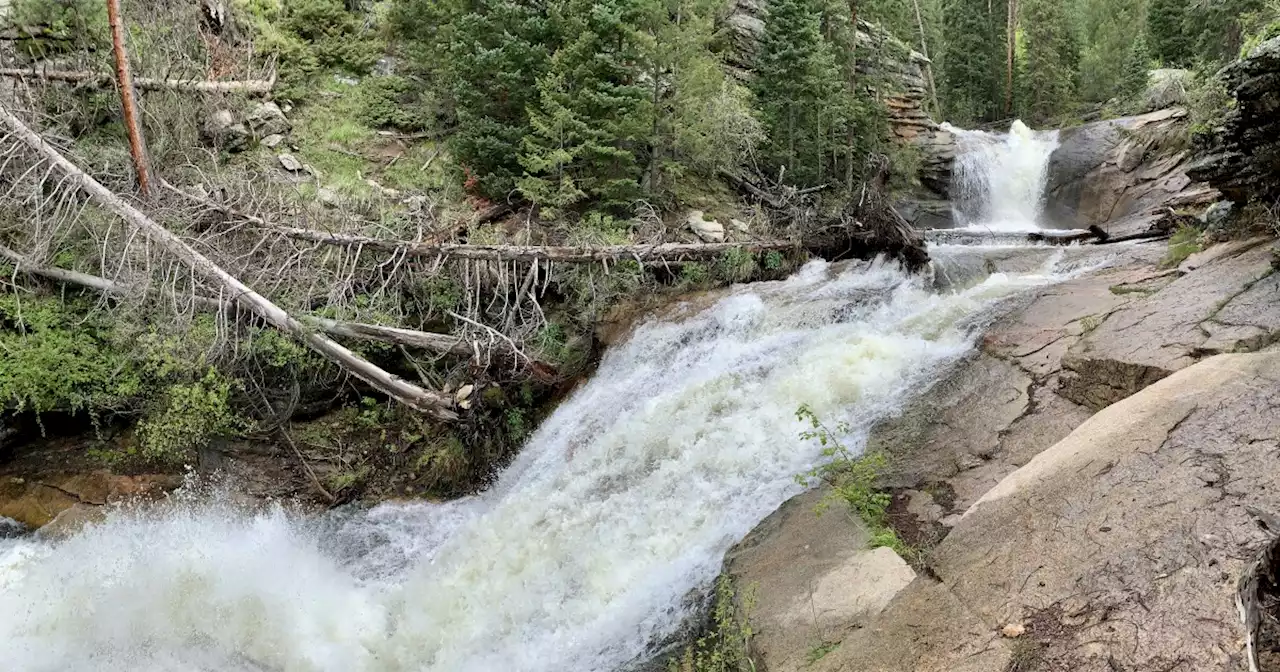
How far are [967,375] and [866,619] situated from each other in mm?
3984

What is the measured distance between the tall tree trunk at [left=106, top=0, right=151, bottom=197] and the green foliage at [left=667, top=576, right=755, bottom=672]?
10.2 meters

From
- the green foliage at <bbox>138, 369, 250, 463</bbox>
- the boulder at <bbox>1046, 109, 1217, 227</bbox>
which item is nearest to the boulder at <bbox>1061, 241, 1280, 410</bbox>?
the boulder at <bbox>1046, 109, 1217, 227</bbox>

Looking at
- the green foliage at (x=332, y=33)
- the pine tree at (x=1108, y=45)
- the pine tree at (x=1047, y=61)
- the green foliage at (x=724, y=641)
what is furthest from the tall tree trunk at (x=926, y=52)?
the green foliage at (x=724, y=641)

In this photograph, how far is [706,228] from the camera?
14.0 m

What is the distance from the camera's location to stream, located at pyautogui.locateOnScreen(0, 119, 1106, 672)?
6137 millimetres

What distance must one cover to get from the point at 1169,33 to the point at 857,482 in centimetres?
3771

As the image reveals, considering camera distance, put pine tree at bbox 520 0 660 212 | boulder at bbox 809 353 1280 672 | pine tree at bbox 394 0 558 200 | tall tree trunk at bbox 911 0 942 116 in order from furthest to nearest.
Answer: tall tree trunk at bbox 911 0 942 116 → pine tree at bbox 394 0 558 200 → pine tree at bbox 520 0 660 212 → boulder at bbox 809 353 1280 672

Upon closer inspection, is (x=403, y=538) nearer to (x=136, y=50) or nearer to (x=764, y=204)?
(x=136, y=50)

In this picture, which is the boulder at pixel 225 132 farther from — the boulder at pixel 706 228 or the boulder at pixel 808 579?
the boulder at pixel 808 579

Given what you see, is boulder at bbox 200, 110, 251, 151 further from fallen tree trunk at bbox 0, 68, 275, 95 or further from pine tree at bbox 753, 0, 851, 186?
pine tree at bbox 753, 0, 851, 186

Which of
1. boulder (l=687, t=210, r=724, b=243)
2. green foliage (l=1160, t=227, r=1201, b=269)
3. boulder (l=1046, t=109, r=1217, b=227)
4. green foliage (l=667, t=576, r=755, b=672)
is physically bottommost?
green foliage (l=667, t=576, r=755, b=672)

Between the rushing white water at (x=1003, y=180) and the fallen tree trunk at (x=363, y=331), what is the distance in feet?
55.8

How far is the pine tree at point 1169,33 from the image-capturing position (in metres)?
31.0

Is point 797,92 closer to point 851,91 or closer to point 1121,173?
point 851,91
